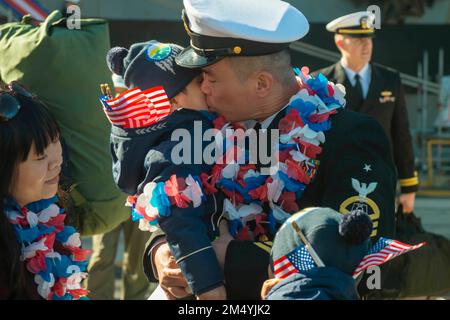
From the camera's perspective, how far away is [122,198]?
4453 mm

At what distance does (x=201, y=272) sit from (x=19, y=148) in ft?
2.12

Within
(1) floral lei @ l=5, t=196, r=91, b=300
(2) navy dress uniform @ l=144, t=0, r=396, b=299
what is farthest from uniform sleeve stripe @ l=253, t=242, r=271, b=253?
(1) floral lei @ l=5, t=196, r=91, b=300

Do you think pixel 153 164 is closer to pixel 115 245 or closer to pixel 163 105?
pixel 163 105

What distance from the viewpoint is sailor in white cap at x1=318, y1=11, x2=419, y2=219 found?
20.5ft

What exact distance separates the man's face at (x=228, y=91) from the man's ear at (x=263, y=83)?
0.02 meters

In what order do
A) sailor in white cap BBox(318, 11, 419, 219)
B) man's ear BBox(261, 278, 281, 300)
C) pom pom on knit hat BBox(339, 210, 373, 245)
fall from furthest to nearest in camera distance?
sailor in white cap BBox(318, 11, 419, 219)
man's ear BBox(261, 278, 281, 300)
pom pom on knit hat BBox(339, 210, 373, 245)

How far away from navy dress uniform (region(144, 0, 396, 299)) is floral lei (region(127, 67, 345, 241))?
39 mm

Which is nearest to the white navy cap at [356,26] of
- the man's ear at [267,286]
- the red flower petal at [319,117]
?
the red flower petal at [319,117]

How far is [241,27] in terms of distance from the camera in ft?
8.01

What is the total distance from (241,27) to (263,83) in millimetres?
180

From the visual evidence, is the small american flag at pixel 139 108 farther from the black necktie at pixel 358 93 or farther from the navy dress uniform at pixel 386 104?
the black necktie at pixel 358 93

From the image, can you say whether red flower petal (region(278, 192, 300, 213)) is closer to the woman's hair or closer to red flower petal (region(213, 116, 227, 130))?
red flower petal (region(213, 116, 227, 130))

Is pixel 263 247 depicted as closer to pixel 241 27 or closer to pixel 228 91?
pixel 228 91

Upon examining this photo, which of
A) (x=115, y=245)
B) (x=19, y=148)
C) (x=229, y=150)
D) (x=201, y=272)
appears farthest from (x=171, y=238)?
(x=115, y=245)
